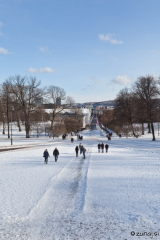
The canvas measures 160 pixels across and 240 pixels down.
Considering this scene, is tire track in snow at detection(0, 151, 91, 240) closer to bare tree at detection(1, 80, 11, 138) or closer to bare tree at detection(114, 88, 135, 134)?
bare tree at detection(1, 80, 11, 138)

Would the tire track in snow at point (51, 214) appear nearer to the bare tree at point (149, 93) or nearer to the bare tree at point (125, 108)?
the bare tree at point (149, 93)

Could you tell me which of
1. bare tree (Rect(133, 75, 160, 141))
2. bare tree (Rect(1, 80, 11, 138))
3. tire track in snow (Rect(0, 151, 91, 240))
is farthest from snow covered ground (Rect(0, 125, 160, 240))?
bare tree (Rect(1, 80, 11, 138))

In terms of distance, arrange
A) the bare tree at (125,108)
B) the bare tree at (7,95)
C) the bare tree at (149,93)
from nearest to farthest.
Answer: the bare tree at (149,93)
the bare tree at (7,95)
the bare tree at (125,108)

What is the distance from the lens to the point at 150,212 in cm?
686

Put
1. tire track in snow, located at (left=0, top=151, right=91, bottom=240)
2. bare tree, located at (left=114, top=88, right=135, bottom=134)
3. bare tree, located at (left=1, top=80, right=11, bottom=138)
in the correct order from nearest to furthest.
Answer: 1. tire track in snow, located at (left=0, top=151, right=91, bottom=240)
2. bare tree, located at (left=1, top=80, right=11, bottom=138)
3. bare tree, located at (left=114, top=88, right=135, bottom=134)

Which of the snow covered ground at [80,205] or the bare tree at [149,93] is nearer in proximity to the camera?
the snow covered ground at [80,205]

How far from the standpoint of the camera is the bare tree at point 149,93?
114ft

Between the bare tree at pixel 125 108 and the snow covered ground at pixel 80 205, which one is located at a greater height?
the bare tree at pixel 125 108

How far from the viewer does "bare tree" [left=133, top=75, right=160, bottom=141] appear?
114 ft

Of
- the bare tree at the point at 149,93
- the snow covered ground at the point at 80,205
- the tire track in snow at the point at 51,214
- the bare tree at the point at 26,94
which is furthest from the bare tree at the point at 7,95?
the tire track in snow at the point at 51,214

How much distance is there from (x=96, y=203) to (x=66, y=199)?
136 cm

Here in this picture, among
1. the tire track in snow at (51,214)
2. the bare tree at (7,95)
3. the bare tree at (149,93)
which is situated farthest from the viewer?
the bare tree at (7,95)

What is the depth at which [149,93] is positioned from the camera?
35719 millimetres

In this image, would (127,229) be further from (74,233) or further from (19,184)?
(19,184)
